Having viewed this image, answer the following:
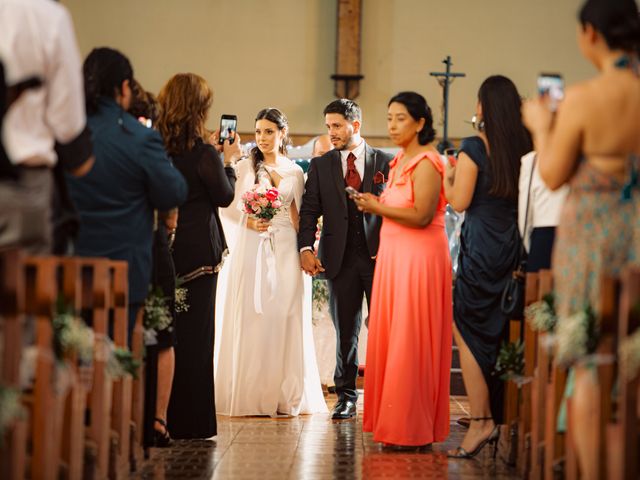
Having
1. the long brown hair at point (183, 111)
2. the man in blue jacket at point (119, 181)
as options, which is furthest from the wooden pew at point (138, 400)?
the long brown hair at point (183, 111)

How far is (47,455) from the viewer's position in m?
3.19

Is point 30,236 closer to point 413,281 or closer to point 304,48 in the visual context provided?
point 413,281

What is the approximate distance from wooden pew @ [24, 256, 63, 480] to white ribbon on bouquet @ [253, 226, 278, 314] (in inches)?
135

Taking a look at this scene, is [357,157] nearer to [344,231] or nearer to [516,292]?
[344,231]

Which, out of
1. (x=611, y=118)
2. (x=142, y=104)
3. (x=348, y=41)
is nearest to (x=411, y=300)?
(x=142, y=104)

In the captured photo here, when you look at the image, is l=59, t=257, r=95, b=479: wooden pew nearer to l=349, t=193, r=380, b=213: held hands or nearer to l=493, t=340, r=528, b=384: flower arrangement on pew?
l=493, t=340, r=528, b=384: flower arrangement on pew

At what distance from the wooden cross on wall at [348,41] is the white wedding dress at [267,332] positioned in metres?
6.66

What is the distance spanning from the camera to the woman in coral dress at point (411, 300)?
5.33m

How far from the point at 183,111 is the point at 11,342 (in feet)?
8.80

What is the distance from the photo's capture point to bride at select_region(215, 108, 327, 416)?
21.6 feet

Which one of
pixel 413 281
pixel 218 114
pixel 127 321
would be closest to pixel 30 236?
pixel 127 321

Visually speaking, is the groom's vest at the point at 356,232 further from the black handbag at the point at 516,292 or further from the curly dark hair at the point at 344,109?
the black handbag at the point at 516,292

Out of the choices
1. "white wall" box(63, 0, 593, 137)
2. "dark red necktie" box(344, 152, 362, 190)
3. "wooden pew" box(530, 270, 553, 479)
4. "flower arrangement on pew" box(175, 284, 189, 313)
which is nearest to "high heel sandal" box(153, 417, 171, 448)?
"flower arrangement on pew" box(175, 284, 189, 313)

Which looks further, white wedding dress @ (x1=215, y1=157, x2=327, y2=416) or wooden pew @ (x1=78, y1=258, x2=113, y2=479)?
white wedding dress @ (x1=215, y1=157, x2=327, y2=416)
